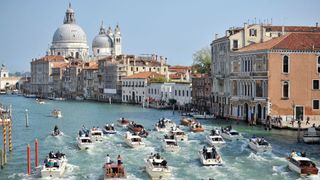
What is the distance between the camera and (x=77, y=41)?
421 ft

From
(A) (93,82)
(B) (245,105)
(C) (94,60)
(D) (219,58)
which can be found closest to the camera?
(B) (245,105)

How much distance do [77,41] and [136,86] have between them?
5713 cm

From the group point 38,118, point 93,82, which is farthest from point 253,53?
point 93,82

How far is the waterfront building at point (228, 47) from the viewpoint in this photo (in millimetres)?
44469

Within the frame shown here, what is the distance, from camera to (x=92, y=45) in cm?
12181

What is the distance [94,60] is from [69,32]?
17488 millimetres

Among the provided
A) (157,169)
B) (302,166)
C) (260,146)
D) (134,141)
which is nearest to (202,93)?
(134,141)

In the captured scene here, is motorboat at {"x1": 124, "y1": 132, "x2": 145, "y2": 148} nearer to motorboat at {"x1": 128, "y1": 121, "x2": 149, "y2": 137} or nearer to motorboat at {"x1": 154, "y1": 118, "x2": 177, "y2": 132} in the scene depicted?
motorboat at {"x1": 128, "y1": 121, "x2": 149, "y2": 137}

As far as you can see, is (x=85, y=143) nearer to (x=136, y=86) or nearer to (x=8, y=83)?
(x=136, y=86)

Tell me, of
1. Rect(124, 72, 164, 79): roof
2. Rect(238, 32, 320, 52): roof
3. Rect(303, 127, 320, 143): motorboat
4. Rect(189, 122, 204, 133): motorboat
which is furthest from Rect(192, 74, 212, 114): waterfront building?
Rect(303, 127, 320, 143): motorboat

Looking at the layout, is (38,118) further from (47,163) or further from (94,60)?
(94,60)

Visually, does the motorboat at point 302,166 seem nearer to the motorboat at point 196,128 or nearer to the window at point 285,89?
the motorboat at point 196,128

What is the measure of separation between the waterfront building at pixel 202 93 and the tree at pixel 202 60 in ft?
53.4

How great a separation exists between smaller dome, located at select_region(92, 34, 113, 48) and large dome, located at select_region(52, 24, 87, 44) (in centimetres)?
797
